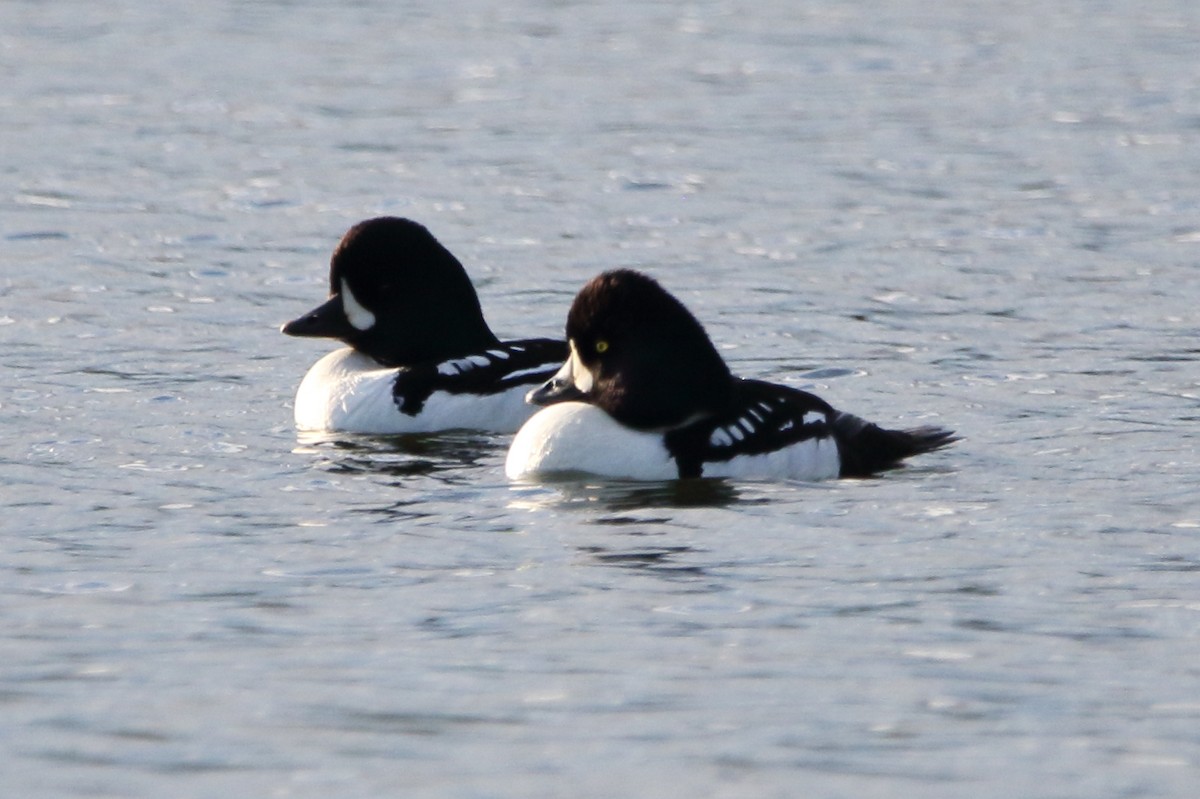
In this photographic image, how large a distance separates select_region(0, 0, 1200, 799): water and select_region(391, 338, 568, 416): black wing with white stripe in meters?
0.32

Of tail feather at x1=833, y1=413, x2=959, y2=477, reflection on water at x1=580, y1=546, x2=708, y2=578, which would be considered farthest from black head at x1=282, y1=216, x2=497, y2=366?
reflection on water at x1=580, y1=546, x2=708, y2=578

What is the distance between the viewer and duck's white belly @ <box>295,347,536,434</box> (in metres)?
11.2

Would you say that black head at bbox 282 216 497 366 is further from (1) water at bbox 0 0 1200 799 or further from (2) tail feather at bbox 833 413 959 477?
(2) tail feather at bbox 833 413 959 477

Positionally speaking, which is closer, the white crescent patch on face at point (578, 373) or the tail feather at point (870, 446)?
the tail feather at point (870, 446)

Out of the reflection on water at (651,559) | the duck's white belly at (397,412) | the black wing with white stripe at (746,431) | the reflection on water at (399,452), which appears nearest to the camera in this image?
the reflection on water at (651,559)

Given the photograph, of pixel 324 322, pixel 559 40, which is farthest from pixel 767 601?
pixel 559 40

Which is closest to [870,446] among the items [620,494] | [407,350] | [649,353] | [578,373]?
[649,353]

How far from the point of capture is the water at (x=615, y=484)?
6438mm

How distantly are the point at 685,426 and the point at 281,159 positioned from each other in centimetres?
953

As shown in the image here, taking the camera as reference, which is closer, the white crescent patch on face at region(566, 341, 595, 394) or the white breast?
the white breast

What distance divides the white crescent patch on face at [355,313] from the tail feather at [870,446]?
9.19ft

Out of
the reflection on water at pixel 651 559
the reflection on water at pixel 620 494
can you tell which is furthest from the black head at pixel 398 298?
the reflection on water at pixel 651 559

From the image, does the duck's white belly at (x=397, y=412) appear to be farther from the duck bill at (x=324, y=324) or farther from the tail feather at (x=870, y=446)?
the tail feather at (x=870, y=446)

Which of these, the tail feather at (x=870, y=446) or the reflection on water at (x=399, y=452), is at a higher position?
the tail feather at (x=870, y=446)
